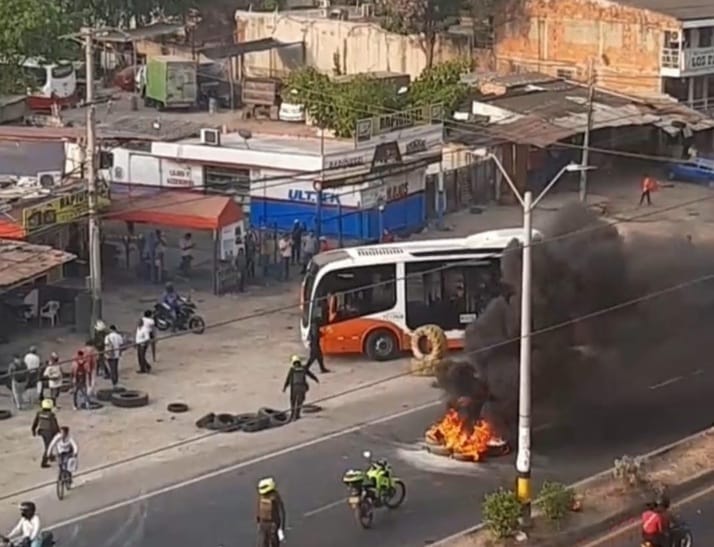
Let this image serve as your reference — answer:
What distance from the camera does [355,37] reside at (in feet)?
224

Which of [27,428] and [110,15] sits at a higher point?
[110,15]

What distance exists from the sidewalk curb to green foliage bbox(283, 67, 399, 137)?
21791 millimetres

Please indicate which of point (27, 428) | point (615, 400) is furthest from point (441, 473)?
point (27, 428)

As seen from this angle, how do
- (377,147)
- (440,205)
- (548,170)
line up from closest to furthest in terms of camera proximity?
(377,147) → (440,205) → (548,170)

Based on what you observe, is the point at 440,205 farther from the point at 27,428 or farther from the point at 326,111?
the point at 27,428

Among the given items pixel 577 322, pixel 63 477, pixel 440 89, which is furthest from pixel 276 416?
pixel 440 89

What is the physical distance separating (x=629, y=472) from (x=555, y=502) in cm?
208

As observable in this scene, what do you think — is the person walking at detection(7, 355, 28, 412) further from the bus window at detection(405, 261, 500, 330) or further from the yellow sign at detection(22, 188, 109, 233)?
the bus window at detection(405, 261, 500, 330)

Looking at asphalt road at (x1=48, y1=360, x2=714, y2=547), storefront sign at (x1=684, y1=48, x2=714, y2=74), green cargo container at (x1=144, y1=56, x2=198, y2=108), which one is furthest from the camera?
green cargo container at (x1=144, y1=56, x2=198, y2=108)

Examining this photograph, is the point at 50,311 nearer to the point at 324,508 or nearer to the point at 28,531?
the point at 324,508

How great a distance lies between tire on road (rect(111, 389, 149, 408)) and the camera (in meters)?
29.2

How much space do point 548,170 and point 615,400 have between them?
2381cm

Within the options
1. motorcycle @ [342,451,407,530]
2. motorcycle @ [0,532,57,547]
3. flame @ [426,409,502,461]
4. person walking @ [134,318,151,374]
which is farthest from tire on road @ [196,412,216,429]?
motorcycle @ [0,532,57,547]

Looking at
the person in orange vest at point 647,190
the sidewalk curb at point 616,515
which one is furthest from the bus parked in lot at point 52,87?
the sidewalk curb at point 616,515
